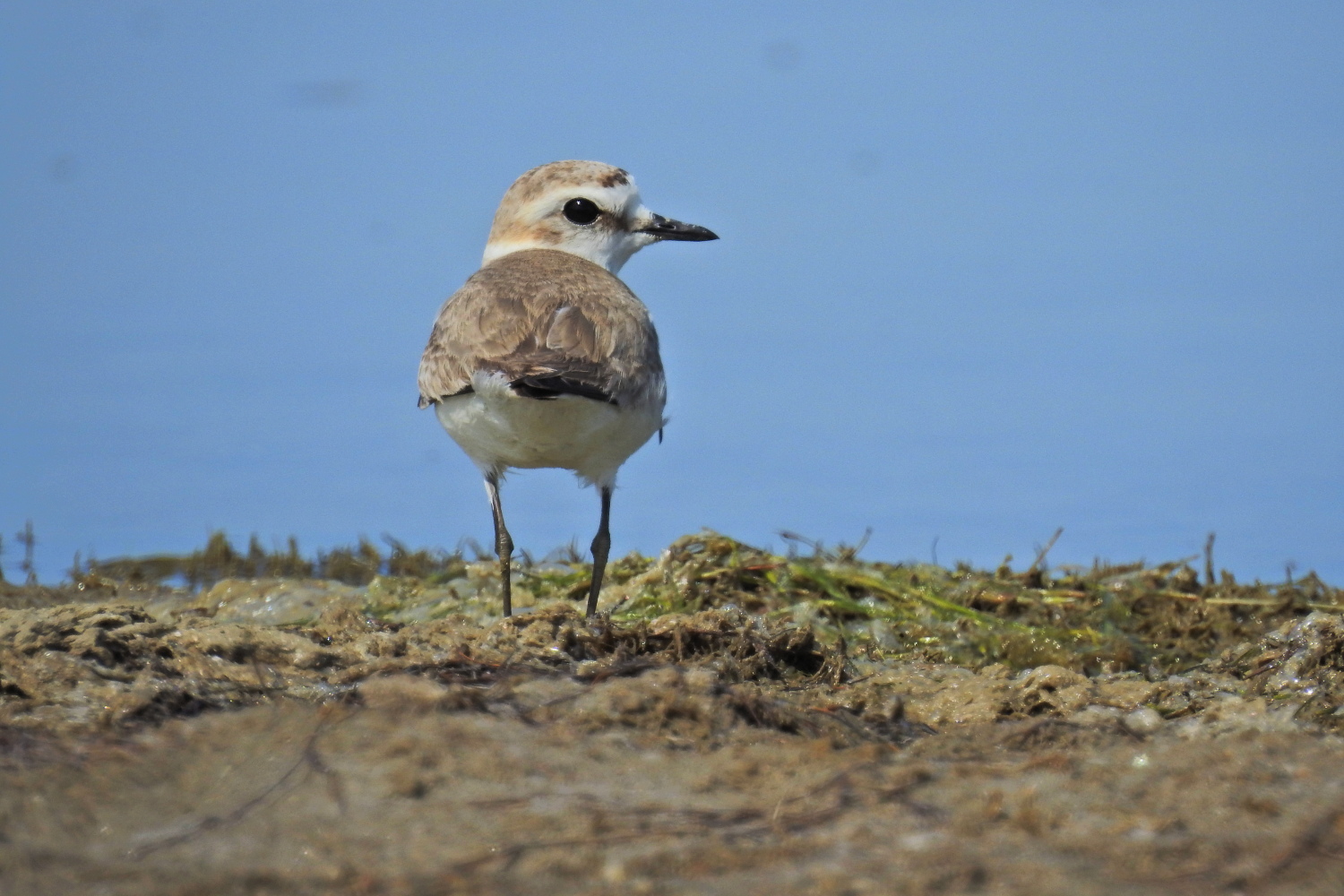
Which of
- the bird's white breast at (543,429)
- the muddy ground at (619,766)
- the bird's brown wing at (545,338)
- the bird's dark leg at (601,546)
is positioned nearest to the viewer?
the muddy ground at (619,766)

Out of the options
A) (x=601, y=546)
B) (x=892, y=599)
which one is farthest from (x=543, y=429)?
(x=892, y=599)

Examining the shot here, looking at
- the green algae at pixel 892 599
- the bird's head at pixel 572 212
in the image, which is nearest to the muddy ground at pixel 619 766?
the green algae at pixel 892 599

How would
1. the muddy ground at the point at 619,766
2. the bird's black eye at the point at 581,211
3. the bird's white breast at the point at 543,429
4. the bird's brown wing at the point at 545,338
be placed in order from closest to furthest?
the muddy ground at the point at 619,766
the bird's brown wing at the point at 545,338
the bird's white breast at the point at 543,429
the bird's black eye at the point at 581,211

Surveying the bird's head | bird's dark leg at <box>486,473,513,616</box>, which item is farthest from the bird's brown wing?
the bird's head

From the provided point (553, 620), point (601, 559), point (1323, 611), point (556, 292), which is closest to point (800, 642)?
point (553, 620)

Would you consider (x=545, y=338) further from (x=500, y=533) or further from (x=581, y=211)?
(x=581, y=211)

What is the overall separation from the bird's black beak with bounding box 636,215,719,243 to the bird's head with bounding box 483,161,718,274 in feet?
0.52

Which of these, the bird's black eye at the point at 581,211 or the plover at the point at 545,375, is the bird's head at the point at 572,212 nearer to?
the bird's black eye at the point at 581,211

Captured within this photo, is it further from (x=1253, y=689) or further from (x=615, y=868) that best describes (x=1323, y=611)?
(x=615, y=868)

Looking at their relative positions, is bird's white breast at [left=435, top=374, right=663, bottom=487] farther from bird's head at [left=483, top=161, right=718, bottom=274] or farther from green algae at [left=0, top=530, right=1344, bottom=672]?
bird's head at [left=483, top=161, right=718, bottom=274]

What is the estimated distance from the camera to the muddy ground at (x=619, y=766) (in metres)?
3.32

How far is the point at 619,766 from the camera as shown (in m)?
4.04

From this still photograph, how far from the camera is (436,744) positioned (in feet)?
13.1

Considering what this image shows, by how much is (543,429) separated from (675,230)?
289 centimetres
